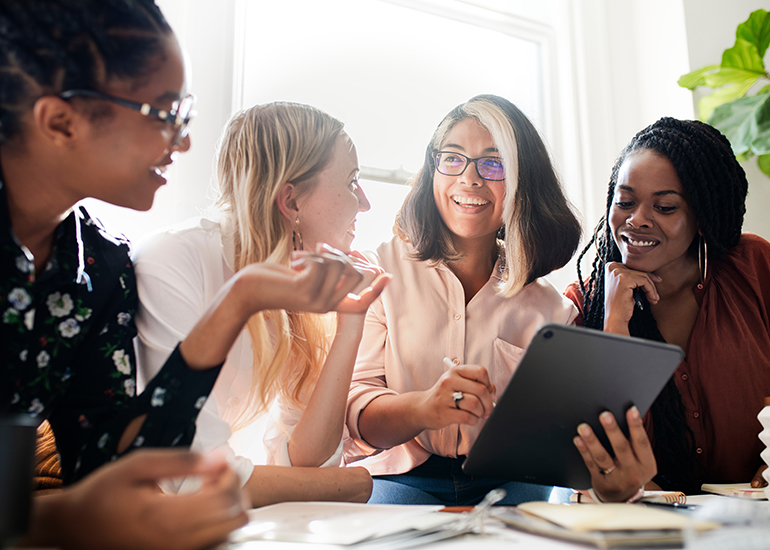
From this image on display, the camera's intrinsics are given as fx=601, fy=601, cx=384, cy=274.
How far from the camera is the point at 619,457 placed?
35.3 inches

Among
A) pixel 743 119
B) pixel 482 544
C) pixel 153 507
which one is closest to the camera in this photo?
pixel 153 507

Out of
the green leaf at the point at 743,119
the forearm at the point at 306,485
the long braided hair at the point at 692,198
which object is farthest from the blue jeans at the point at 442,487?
the green leaf at the point at 743,119

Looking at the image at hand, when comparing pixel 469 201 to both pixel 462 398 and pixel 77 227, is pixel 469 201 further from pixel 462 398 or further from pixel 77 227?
pixel 77 227

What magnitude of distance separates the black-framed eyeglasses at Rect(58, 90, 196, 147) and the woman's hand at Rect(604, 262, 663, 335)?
1.07m

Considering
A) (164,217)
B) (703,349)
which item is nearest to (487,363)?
(703,349)

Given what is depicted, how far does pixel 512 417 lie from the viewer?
2.75ft

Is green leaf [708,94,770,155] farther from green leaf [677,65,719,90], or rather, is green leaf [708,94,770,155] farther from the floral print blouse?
the floral print blouse

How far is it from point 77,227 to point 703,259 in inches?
57.7

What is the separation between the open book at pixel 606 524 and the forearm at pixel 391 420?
438 mm

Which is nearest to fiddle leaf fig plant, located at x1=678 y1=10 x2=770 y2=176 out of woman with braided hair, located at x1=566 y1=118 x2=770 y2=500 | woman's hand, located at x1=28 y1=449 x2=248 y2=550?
woman with braided hair, located at x1=566 y1=118 x2=770 y2=500

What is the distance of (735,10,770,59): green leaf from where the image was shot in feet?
7.31

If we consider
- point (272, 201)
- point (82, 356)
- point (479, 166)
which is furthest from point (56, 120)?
point (479, 166)

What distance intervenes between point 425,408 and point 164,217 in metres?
1.14

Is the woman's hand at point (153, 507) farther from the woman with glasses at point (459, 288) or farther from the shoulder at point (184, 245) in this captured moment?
the woman with glasses at point (459, 288)
